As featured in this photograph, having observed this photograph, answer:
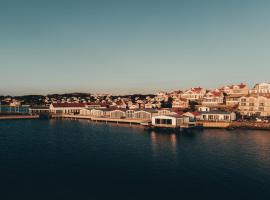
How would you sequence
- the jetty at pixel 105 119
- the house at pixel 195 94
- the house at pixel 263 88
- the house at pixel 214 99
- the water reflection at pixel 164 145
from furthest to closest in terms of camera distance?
the house at pixel 195 94 < the house at pixel 214 99 < the house at pixel 263 88 < the jetty at pixel 105 119 < the water reflection at pixel 164 145

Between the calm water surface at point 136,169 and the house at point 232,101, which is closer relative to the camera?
the calm water surface at point 136,169

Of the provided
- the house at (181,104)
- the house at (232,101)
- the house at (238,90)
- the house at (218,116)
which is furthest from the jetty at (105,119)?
the house at (238,90)

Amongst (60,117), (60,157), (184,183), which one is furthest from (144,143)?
(60,117)

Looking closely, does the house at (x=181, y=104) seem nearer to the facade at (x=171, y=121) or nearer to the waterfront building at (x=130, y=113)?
the waterfront building at (x=130, y=113)

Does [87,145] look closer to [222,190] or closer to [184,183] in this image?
[184,183]

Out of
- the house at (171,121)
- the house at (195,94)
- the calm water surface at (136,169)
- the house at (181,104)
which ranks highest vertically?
the house at (195,94)

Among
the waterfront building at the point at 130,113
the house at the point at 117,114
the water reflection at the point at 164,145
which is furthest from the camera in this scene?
the house at the point at 117,114

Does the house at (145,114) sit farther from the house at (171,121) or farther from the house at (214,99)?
the house at (214,99)

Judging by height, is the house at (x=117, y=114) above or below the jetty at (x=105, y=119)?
above
